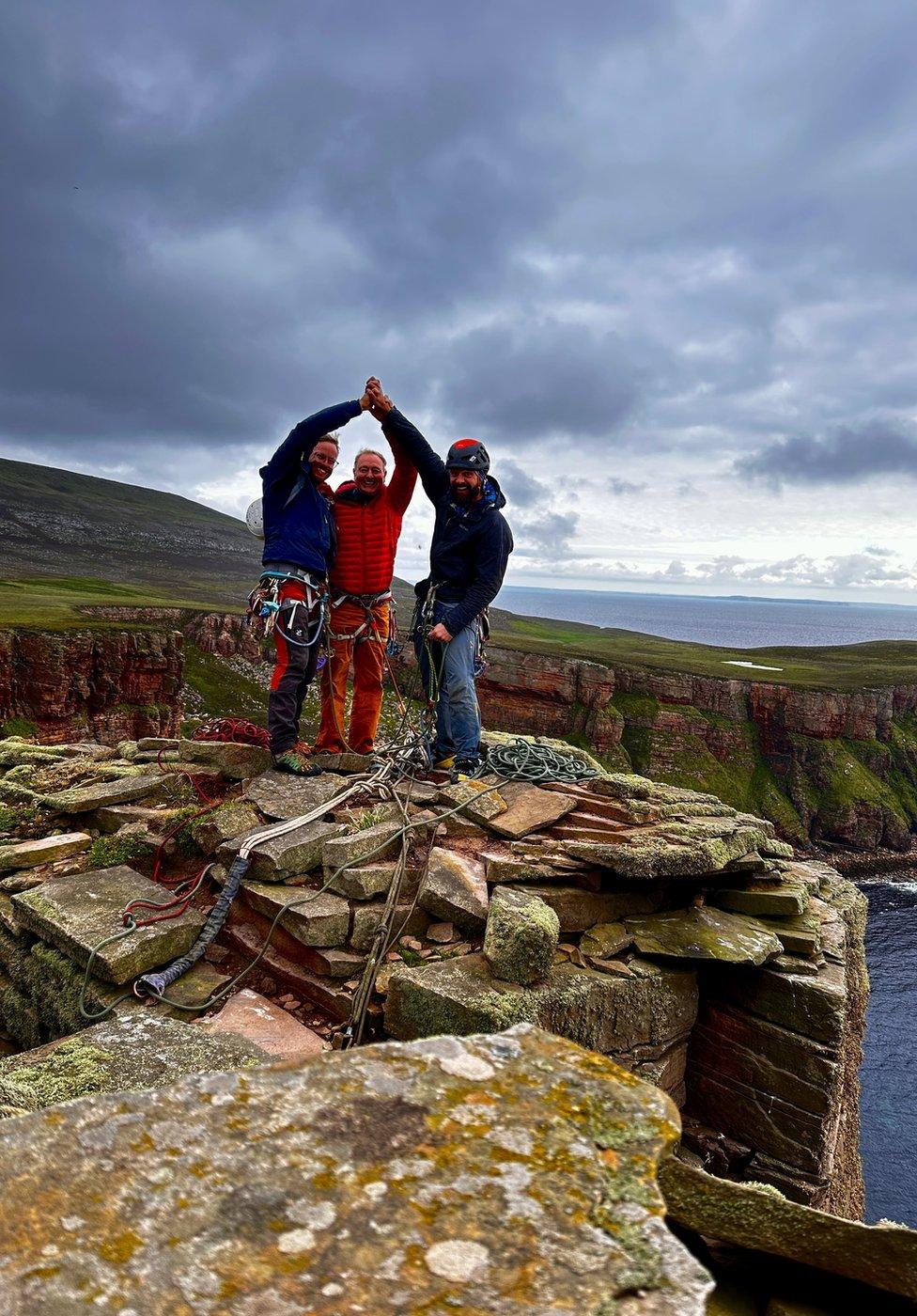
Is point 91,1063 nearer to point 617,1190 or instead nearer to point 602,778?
point 617,1190

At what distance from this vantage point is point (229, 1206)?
2.02 metres

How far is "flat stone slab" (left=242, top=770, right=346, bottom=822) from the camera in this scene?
26.6 ft

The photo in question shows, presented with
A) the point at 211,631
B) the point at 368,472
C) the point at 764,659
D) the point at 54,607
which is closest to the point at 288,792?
the point at 368,472

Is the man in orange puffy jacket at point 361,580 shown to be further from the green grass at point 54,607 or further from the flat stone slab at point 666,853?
the green grass at point 54,607

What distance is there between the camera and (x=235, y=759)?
30.6ft

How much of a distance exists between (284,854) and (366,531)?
A: 4689mm

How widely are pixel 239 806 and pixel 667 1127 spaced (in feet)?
21.6

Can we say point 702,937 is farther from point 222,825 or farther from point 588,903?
point 222,825

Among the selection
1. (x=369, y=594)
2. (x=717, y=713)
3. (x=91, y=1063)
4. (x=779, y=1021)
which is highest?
Answer: (x=369, y=594)

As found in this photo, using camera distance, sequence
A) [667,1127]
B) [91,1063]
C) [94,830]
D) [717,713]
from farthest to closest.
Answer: [717,713]
[94,830]
[91,1063]
[667,1127]

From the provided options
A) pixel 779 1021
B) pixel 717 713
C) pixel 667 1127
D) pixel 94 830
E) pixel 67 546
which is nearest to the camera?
pixel 667 1127

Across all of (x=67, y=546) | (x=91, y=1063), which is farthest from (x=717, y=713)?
(x=67, y=546)

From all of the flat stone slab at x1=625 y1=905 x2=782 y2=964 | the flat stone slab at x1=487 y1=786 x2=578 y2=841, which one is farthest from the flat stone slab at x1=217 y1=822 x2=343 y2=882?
the flat stone slab at x1=625 y1=905 x2=782 y2=964

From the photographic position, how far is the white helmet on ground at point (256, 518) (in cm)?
965
